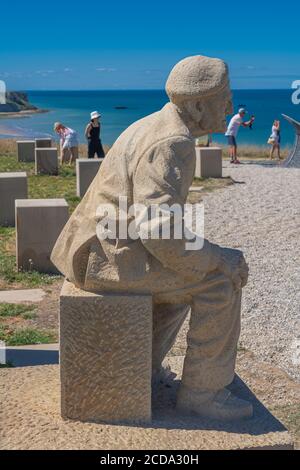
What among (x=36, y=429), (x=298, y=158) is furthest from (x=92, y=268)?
(x=298, y=158)

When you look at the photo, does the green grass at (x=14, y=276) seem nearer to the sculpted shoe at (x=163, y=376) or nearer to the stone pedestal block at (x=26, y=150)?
the sculpted shoe at (x=163, y=376)

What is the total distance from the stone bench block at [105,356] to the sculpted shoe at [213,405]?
0.20 meters

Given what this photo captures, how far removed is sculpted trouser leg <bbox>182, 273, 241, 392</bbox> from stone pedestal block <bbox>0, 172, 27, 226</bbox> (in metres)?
7.45

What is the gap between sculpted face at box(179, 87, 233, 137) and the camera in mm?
3287

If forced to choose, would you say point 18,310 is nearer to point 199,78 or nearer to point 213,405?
point 213,405

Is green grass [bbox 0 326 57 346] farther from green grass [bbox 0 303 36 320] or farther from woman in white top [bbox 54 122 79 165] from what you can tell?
woman in white top [bbox 54 122 79 165]

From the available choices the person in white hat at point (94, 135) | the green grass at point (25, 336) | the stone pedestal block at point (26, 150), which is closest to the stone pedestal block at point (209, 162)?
the person in white hat at point (94, 135)

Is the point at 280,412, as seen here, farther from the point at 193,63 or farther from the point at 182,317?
the point at 193,63

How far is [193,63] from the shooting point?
3270mm

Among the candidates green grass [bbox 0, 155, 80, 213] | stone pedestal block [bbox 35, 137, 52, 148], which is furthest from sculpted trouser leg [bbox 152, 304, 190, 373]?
stone pedestal block [bbox 35, 137, 52, 148]

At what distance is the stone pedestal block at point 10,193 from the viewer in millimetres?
10492

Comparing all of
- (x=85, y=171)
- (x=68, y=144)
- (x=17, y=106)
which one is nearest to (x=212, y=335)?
(x=85, y=171)

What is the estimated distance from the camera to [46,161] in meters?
15.6
